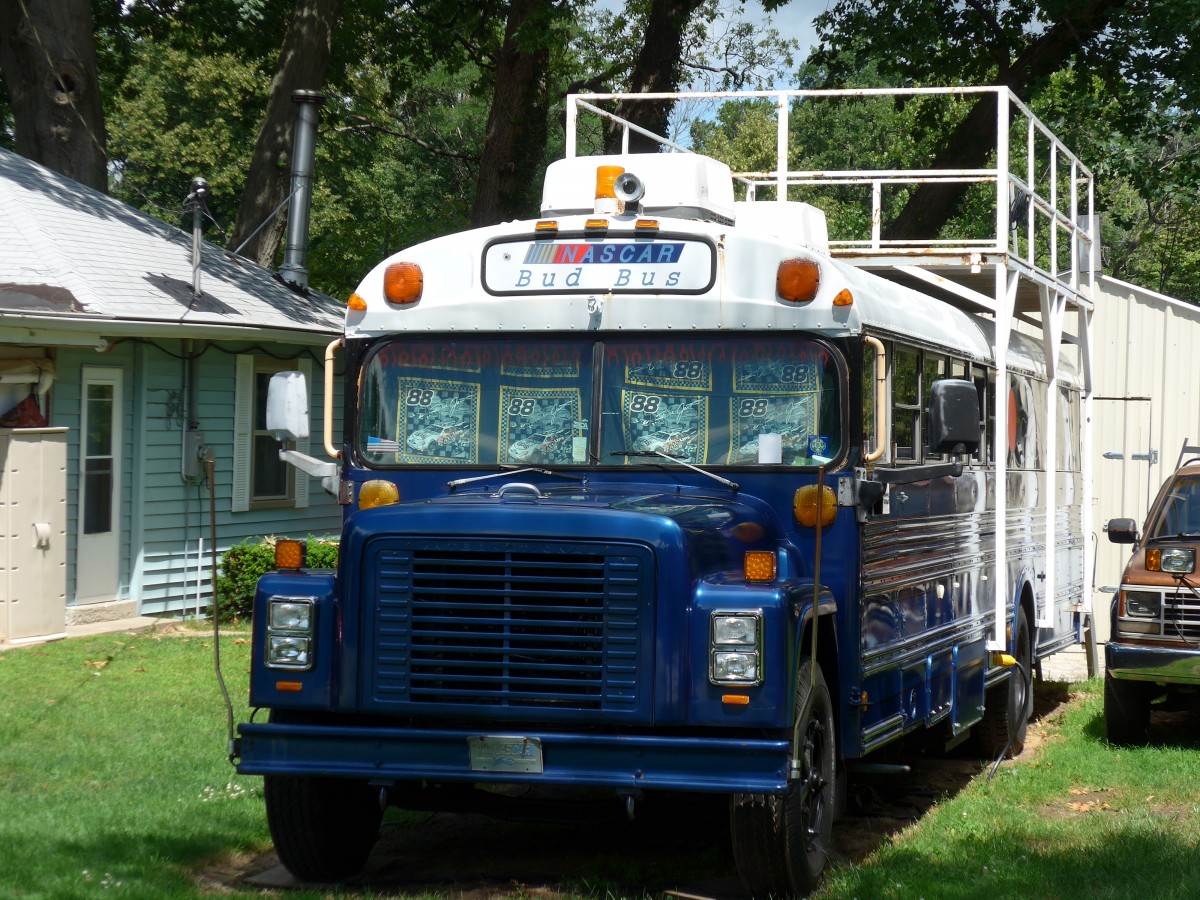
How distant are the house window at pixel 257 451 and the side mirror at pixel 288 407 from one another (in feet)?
33.6

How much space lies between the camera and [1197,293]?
3822 cm

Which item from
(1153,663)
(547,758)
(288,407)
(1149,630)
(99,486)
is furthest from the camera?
(99,486)

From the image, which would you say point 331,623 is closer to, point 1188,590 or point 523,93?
point 1188,590

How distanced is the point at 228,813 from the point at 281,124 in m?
15.7

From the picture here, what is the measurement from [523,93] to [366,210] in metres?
23.6

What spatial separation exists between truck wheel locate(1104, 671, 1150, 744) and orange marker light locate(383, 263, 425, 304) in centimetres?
518

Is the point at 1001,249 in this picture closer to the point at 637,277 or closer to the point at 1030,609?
the point at 637,277

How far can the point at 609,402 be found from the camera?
6742 millimetres

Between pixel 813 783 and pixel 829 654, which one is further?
pixel 829 654

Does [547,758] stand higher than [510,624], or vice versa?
[510,624]

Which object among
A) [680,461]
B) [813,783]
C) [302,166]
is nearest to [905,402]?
[680,461]

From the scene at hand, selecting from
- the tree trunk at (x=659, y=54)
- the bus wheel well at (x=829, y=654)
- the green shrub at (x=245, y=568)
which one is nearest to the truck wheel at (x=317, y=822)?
the bus wheel well at (x=829, y=654)

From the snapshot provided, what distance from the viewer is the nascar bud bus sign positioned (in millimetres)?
6754

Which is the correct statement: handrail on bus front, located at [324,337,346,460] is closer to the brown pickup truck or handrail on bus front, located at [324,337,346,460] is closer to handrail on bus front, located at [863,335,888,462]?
handrail on bus front, located at [863,335,888,462]
